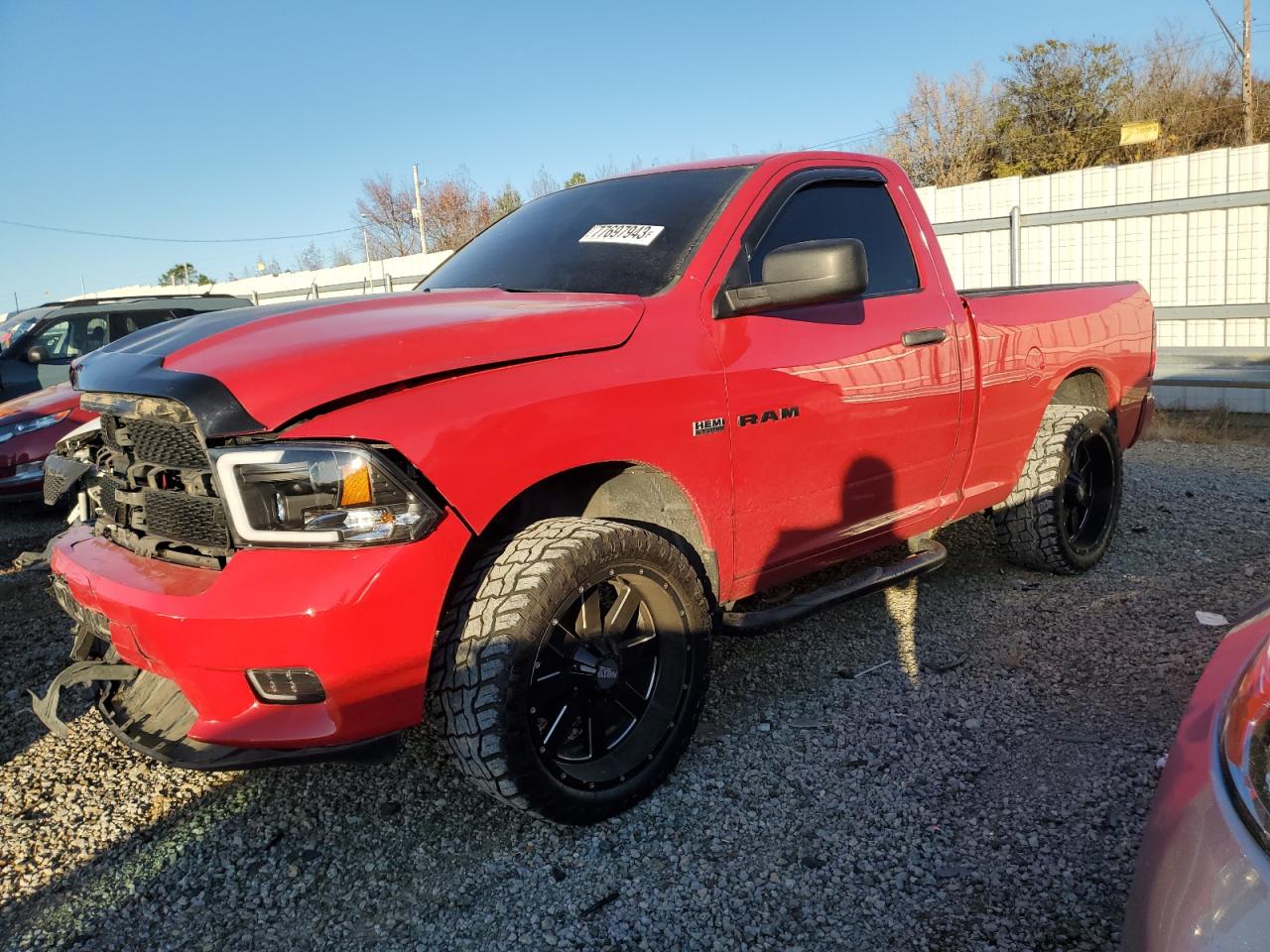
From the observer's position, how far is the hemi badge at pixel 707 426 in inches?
106

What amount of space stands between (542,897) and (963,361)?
2.56 meters

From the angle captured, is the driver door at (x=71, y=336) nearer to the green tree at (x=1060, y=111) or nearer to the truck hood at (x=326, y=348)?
the truck hood at (x=326, y=348)

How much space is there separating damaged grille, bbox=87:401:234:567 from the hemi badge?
128 cm

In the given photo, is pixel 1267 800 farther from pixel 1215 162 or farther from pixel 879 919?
pixel 1215 162

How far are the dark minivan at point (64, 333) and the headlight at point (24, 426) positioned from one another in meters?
2.24

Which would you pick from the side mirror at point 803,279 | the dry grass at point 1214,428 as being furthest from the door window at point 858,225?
the dry grass at point 1214,428

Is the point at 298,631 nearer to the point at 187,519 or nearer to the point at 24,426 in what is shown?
the point at 187,519

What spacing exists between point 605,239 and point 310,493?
153cm

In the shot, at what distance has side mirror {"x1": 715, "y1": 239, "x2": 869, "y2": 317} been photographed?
9.07 ft

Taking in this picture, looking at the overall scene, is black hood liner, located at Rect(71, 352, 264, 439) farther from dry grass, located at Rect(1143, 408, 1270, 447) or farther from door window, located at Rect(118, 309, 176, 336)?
dry grass, located at Rect(1143, 408, 1270, 447)

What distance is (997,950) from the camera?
2023mm

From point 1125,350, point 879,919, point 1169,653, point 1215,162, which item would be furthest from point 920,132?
point 879,919

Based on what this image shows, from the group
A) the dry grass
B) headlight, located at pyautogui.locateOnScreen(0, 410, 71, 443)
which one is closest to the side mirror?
headlight, located at pyautogui.locateOnScreen(0, 410, 71, 443)

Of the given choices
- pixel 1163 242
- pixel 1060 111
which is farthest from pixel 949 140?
pixel 1163 242
